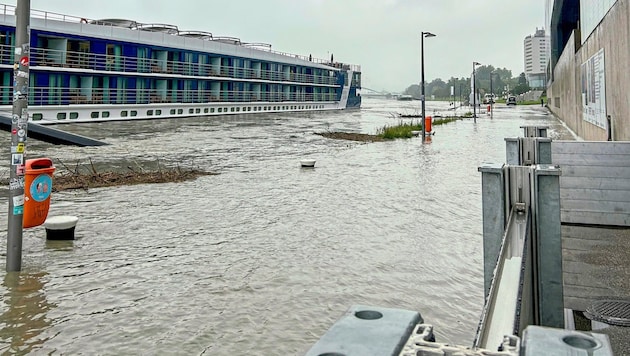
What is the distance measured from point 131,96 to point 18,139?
124ft

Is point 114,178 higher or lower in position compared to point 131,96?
higher

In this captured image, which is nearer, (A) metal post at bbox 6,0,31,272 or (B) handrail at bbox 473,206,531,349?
(B) handrail at bbox 473,206,531,349

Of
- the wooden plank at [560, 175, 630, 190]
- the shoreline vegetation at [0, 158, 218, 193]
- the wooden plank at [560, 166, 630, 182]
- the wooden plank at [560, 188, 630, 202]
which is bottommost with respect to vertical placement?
the shoreline vegetation at [0, 158, 218, 193]

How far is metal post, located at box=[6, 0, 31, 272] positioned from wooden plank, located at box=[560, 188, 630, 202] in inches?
302

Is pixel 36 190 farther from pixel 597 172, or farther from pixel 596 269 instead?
pixel 597 172

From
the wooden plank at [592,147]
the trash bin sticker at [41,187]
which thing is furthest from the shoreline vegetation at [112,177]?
the wooden plank at [592,147]

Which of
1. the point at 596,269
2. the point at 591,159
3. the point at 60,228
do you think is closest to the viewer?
the point at 596,269

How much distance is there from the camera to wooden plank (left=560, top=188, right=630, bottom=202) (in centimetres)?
770

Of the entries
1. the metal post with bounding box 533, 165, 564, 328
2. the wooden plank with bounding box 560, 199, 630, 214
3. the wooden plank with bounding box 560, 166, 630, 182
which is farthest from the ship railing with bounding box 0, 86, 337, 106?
the metal post with bounding box 533, 165, 564, 328

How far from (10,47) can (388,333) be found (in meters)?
37.9

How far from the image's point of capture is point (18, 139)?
5.61 metres

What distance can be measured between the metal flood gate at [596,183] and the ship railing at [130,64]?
3411 cm

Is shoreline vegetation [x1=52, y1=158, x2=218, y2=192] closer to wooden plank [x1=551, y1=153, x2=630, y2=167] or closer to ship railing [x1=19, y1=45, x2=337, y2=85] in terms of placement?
wooden plank [x1=551, y1=153, x2=630, y2=167]

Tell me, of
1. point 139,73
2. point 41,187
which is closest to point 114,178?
point 41,187
